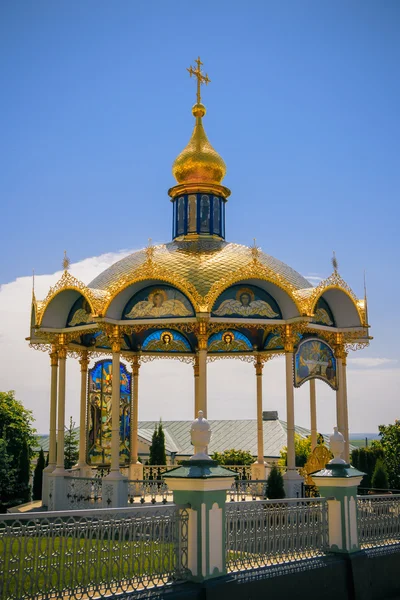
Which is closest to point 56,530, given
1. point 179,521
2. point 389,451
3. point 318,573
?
point 179,521

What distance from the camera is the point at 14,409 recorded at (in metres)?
42.9

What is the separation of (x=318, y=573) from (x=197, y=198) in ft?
46.3

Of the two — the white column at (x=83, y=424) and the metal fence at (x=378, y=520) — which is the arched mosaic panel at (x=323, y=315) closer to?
the metal fence at (x=378, y=520)

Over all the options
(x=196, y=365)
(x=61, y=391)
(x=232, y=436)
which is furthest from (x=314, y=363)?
(x=232, y=436)

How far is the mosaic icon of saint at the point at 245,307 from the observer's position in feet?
60.7

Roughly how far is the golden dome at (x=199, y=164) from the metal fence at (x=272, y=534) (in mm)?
13428

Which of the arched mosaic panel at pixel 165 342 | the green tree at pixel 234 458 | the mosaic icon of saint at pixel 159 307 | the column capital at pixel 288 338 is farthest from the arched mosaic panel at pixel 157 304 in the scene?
the green tree at pixel 234 458

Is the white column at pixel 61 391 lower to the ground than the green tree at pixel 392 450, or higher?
higher

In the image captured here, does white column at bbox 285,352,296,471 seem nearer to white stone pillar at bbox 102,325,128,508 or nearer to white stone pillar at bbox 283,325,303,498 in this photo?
white stone pillar at bbox 283,325,303,498

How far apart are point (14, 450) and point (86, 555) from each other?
33.3m

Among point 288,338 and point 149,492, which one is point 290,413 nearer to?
point 288,338

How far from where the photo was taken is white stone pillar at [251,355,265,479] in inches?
890

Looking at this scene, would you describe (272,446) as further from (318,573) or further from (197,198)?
(318,573)

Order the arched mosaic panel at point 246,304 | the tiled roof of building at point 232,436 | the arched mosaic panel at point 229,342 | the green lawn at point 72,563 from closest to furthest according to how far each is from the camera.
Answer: the green lawn at point 72,563 → the arched mosaic panel at point 246,304 → the arched mosaic panel at point 229,342 → the tiled roof of building at point 232,436
